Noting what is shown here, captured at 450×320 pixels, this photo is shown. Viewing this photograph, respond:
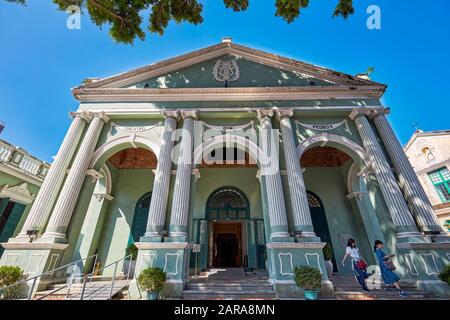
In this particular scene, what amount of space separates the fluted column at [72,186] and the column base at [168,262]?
9.57ft

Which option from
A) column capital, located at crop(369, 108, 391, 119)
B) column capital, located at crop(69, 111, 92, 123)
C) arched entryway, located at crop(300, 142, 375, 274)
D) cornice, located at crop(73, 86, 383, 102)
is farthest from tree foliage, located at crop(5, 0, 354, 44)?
arched entryway, located at crop(300, 142, 375, 274)

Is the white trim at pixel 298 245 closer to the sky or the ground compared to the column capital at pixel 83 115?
closer to the ground

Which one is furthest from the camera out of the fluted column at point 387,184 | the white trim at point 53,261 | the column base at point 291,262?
the fluted column at point 387,184

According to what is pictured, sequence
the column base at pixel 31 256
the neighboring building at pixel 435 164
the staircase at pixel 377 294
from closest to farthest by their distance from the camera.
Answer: the staircase at pixel 377 294 → the column base at pixel 31 256 → the neighboring building at pixel 435 164

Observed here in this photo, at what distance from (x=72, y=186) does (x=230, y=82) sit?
26.5 feet

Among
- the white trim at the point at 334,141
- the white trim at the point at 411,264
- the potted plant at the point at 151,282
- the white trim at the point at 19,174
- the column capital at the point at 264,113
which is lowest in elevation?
A: the potted plant at the point at 151,282

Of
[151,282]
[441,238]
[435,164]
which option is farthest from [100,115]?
[435,164]

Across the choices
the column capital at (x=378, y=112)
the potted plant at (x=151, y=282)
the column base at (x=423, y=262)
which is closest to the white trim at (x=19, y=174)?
the potted plant at (x=151, y=282)

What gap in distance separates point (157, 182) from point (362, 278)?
7.27m

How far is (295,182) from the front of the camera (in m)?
7.43

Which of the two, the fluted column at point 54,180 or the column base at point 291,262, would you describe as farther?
the fluted column at point 54,180

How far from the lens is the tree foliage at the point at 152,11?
6.23 m

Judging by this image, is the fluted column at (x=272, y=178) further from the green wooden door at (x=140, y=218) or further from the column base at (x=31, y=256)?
the column base at (x=31, y=256)
